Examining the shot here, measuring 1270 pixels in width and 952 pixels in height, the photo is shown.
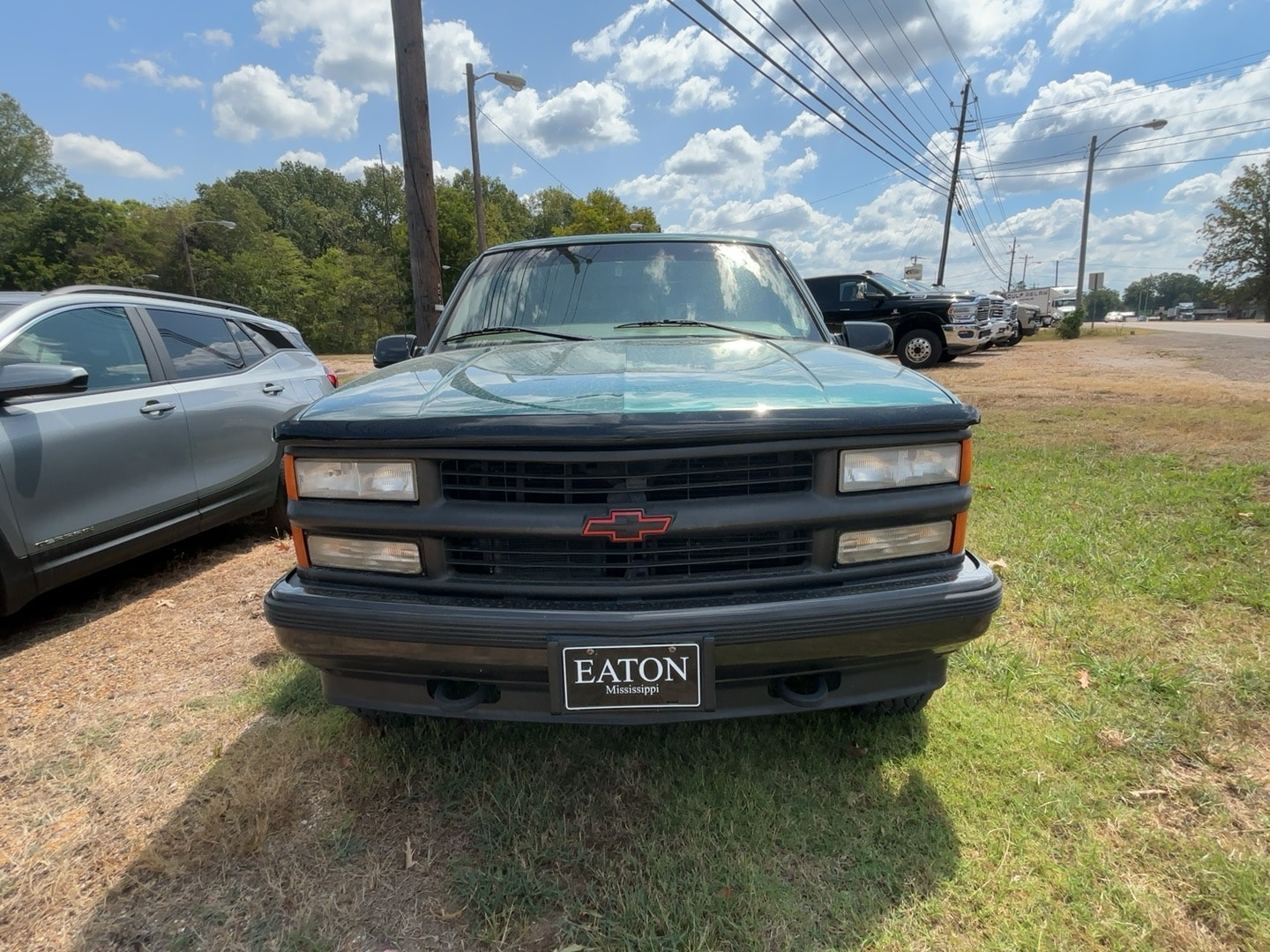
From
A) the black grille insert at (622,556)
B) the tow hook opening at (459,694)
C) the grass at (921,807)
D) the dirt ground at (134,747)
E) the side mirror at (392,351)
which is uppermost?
the side mirror at (392,351)

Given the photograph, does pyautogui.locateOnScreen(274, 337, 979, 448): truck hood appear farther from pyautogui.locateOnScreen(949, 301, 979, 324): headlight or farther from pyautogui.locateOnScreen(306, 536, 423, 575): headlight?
pyautogui.locateOnScreen(949, 301, 979, 324): headlight

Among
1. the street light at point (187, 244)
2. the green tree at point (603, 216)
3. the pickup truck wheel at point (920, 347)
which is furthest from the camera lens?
the green tree at point (603, 216)

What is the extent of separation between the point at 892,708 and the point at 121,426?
367 centimetres

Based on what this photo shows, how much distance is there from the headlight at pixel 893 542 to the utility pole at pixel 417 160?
5190mm

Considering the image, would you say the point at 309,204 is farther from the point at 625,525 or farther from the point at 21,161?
the point at 625,525

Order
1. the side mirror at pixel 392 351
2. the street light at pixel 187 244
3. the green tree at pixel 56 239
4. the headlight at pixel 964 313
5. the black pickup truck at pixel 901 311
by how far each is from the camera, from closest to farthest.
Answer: the side mirror at pixel 392 351 < the black pickup truck at pixel 901 311 < the headlight at pixel 964 313 < the street light at pixel 187 244 < the green tree at pixel 56 239

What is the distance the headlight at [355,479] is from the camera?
171 centimetres

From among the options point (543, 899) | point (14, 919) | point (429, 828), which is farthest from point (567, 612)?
point (14, 919)

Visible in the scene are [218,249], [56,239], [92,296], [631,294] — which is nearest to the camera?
[631,294]

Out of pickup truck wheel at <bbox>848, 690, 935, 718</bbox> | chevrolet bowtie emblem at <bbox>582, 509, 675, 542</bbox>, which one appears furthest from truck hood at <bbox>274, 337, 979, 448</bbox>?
pickup truck wheel at <bbox>848, 690, 935, 718</bbox>

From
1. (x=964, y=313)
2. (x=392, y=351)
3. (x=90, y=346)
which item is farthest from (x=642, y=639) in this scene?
(x=964, y=313)

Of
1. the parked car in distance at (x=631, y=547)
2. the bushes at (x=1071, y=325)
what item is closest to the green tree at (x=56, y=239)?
the bushes at (x=1071, y=325)

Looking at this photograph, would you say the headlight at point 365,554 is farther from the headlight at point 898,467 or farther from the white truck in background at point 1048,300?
the white truck in background at point 1048,300

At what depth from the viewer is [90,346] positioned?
3.40 meters
